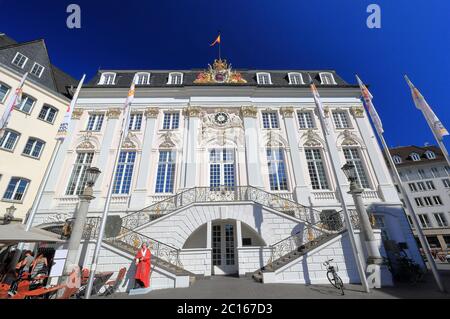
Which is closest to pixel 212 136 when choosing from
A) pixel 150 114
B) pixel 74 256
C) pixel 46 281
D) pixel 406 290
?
pixel 150 114

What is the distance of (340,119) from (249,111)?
8.13m

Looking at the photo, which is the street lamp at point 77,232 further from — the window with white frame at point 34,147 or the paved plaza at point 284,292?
the window with white frame at point 34,147

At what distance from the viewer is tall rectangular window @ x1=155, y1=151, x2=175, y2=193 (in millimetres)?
14703

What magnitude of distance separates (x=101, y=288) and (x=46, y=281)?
2902mm

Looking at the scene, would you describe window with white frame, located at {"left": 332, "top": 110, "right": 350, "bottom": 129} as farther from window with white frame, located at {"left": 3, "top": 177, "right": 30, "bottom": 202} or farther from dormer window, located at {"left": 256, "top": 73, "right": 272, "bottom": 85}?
window with white frame, located at {"left": 3, "top": 177, "right": 30, "bottom": 202}

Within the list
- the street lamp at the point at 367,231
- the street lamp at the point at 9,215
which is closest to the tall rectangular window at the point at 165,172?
the street lamp at the point at 9,215

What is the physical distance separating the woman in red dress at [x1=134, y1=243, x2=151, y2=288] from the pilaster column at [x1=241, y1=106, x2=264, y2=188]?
26.8ft

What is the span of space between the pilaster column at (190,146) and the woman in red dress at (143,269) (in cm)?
634

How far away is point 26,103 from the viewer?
16.6 metres

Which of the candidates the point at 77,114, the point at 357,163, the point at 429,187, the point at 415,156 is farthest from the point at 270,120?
the point at 415,156

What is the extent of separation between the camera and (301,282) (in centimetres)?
861

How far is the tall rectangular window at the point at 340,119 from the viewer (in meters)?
17.5
